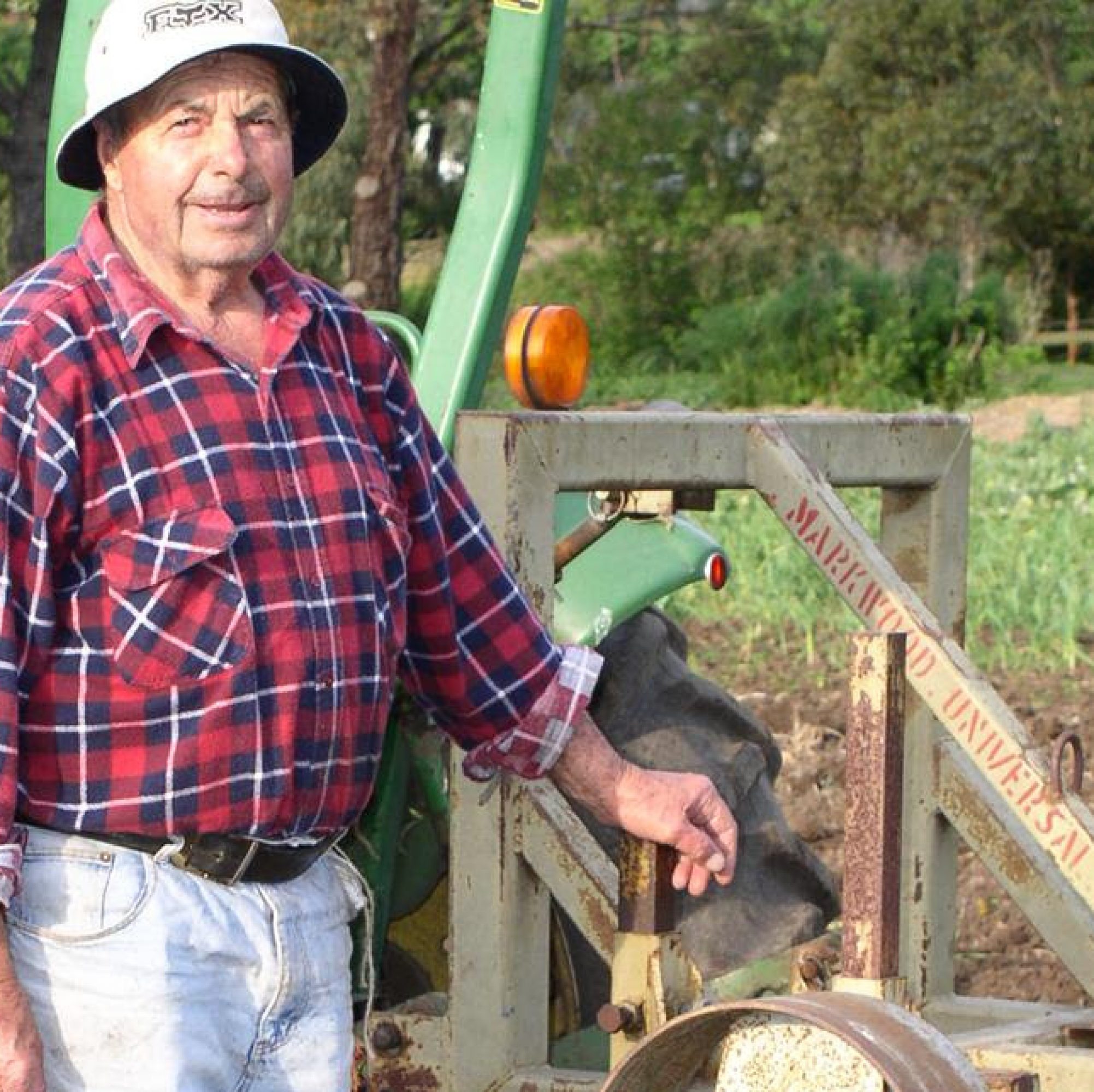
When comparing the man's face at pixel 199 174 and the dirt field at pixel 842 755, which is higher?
the man's face at pixel 199 174

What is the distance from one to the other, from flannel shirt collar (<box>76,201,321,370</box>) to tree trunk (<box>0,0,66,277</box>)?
950 cm

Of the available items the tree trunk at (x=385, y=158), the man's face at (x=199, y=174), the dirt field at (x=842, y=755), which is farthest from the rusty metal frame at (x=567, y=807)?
the tree trunk at (x=385, y=158)

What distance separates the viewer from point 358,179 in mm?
18469

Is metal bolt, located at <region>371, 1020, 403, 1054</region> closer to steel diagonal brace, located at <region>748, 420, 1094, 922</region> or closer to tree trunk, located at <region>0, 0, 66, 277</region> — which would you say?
steel diagonal brace, located at <region>748, 420, 1094, 922</region>

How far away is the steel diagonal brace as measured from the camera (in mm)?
3201

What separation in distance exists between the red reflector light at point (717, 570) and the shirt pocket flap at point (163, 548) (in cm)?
154

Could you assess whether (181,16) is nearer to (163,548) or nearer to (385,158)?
(163,548)

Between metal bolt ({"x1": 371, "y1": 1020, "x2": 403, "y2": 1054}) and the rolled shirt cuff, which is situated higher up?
the rolled shirt cuff

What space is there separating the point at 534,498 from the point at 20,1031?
1209 mm

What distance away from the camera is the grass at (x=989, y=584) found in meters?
7.99

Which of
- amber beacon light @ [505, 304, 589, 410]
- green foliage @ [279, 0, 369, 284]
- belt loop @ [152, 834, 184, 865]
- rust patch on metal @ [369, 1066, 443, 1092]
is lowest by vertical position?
rust patch on metal @ [369, 1066, 443, 1092]

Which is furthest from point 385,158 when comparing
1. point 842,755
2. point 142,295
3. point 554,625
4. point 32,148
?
point 142,295

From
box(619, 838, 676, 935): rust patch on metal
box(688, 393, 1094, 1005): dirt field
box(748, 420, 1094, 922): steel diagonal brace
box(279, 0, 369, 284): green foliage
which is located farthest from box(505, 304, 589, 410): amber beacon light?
box(279, 0, 369, 284): green foliage

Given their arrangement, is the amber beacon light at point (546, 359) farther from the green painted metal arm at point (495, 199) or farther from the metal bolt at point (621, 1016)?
the metal bolt at point (621, 1016)
